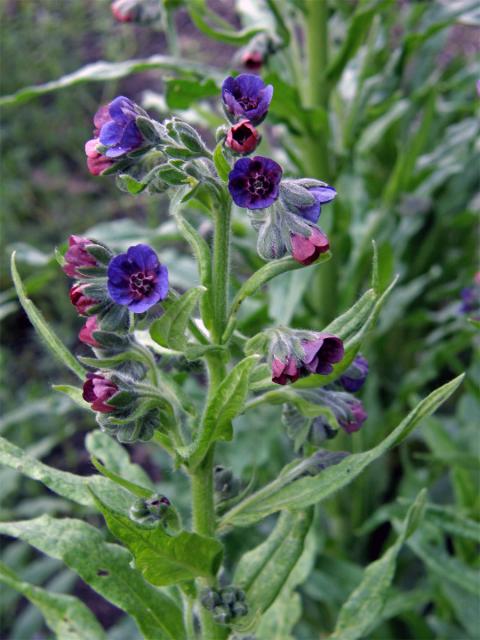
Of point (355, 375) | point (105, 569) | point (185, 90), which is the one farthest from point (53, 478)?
point (185, 90)

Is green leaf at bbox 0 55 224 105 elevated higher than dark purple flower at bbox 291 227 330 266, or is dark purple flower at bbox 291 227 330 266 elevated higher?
dark purple flower at bbox 291 227 330 266

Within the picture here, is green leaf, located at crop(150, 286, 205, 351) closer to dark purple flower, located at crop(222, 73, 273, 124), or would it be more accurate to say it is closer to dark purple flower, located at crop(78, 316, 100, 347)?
dark purple flower, located at crop(78, 316, 100, 347)

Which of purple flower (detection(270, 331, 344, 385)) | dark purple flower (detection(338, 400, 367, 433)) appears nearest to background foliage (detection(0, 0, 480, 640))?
dark purple flower (detection(338, 400, 367, 433))

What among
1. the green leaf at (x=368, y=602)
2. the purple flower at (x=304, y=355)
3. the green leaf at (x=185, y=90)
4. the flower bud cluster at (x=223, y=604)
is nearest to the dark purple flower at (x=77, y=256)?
the purple flower at (x=304, y=355)

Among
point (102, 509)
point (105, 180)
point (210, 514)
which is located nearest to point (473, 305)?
point (210, 514)

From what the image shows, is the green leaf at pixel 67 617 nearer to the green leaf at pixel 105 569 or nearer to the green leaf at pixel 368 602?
the green leaf at pixel 105 569
